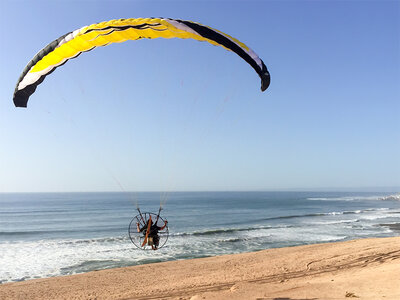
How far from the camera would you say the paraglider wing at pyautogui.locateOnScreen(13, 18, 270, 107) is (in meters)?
6.96

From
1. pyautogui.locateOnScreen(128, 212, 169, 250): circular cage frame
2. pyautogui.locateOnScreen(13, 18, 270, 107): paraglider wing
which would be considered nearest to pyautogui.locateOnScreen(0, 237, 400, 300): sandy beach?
pyautogui.locateOnScreen(128, 212, 169, 250): circular cage frame

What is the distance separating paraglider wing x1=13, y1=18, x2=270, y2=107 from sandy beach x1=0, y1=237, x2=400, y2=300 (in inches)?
258

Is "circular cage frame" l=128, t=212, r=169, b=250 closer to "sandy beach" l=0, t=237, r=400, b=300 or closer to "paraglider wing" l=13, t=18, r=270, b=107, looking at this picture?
"sandy beach" l=0, t=237, r=400, b=300

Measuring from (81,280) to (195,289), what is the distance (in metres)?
5.01

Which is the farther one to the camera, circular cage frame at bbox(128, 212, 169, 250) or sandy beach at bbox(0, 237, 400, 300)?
sandy beach at bbox(0, 237, 400, 300)

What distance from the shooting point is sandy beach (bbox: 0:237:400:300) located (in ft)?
27.2

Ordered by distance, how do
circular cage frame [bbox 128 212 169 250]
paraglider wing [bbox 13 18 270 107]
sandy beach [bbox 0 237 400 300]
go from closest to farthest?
paraglider wing [bbox 13 18 270 107] < circular cage frame [bbox 128 212 169 250] < sandy beach [bbox 0 237 400 300]

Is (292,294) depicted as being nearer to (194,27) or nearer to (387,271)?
(387,271)

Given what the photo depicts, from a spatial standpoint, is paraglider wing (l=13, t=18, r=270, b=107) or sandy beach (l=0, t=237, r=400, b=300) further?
sandy beach (l=0, t=237, r=400, b=300)

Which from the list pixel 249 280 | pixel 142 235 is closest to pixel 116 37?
pixel 249 280

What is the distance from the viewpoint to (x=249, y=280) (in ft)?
36.3

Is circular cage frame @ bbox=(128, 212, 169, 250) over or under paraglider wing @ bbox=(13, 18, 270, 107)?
under

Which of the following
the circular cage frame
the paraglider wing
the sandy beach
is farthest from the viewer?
the sandy beach

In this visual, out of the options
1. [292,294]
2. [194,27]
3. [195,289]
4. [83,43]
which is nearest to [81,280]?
[195,289]
